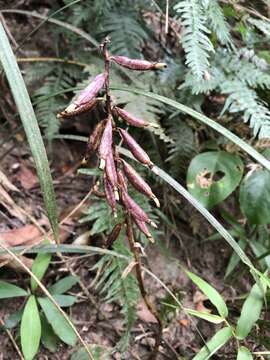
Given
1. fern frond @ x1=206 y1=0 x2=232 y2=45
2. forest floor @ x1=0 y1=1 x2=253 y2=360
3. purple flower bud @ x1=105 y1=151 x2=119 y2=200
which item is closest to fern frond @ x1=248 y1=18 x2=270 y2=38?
fern frond @ x1=206 y1=0 x2=232 y2=45

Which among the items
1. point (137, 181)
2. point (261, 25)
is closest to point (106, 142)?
point (137, 181)

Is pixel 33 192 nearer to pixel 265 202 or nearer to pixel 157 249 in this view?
pixel 157 249

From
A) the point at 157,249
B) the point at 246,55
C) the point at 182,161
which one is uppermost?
the point at 246,55

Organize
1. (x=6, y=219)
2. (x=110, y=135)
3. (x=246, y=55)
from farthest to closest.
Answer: (x=246, y=55)
(x=6, y=219)
(x=110, y=135)

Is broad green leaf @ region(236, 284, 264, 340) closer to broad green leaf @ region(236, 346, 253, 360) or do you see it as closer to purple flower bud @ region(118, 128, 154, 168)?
broad green leaf @ region(236, 346, 253, 360)

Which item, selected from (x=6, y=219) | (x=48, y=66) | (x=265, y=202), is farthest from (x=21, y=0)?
(x=265, y=202)

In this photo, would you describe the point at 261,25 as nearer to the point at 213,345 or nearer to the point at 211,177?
the point at 211,177
